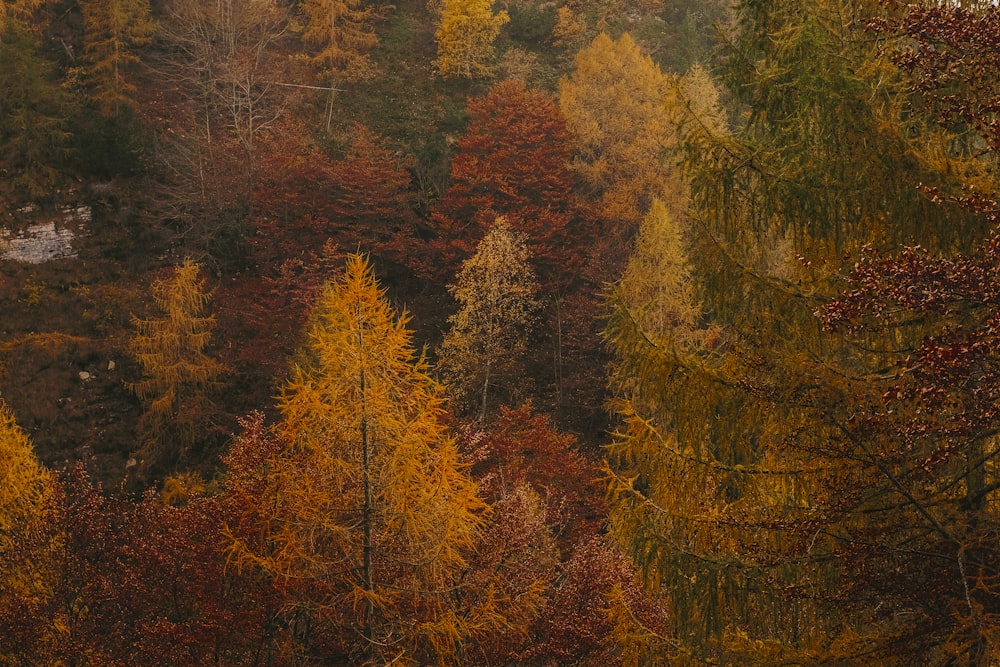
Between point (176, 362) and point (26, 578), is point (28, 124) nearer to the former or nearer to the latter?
point (176, 362)

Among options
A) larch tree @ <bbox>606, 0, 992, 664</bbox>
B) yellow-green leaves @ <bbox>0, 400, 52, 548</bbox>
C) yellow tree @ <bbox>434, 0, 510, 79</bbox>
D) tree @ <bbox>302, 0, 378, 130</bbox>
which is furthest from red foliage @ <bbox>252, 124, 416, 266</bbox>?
larch tree @ <bbox>606, 0, 992, 664</bbox>

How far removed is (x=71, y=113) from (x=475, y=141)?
17164mm

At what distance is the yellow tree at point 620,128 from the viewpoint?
114ft

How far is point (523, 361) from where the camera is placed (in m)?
32.7

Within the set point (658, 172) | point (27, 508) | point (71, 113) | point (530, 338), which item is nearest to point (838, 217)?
point (27, 508)

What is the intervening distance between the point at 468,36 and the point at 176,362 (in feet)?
77.6

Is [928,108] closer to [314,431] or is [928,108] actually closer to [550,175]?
[314,431]

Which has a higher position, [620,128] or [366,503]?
[620,128]

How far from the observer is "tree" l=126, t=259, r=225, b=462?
95.9 feet

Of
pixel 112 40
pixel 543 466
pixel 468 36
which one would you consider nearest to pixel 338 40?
pixel 468 36

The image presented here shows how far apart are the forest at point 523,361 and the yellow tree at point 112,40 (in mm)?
181

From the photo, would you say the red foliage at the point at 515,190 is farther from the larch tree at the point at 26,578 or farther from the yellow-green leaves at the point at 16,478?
the larch tree at the point at 26,578

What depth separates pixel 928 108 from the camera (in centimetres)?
632

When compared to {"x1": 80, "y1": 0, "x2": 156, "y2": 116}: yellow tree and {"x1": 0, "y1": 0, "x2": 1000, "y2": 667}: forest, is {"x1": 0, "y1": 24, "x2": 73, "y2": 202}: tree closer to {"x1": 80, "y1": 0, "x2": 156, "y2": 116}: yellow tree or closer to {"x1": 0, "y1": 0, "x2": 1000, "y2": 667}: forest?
{"x1": 0, "y1": 0, "x2": 1000, "y2": 667}: forest
